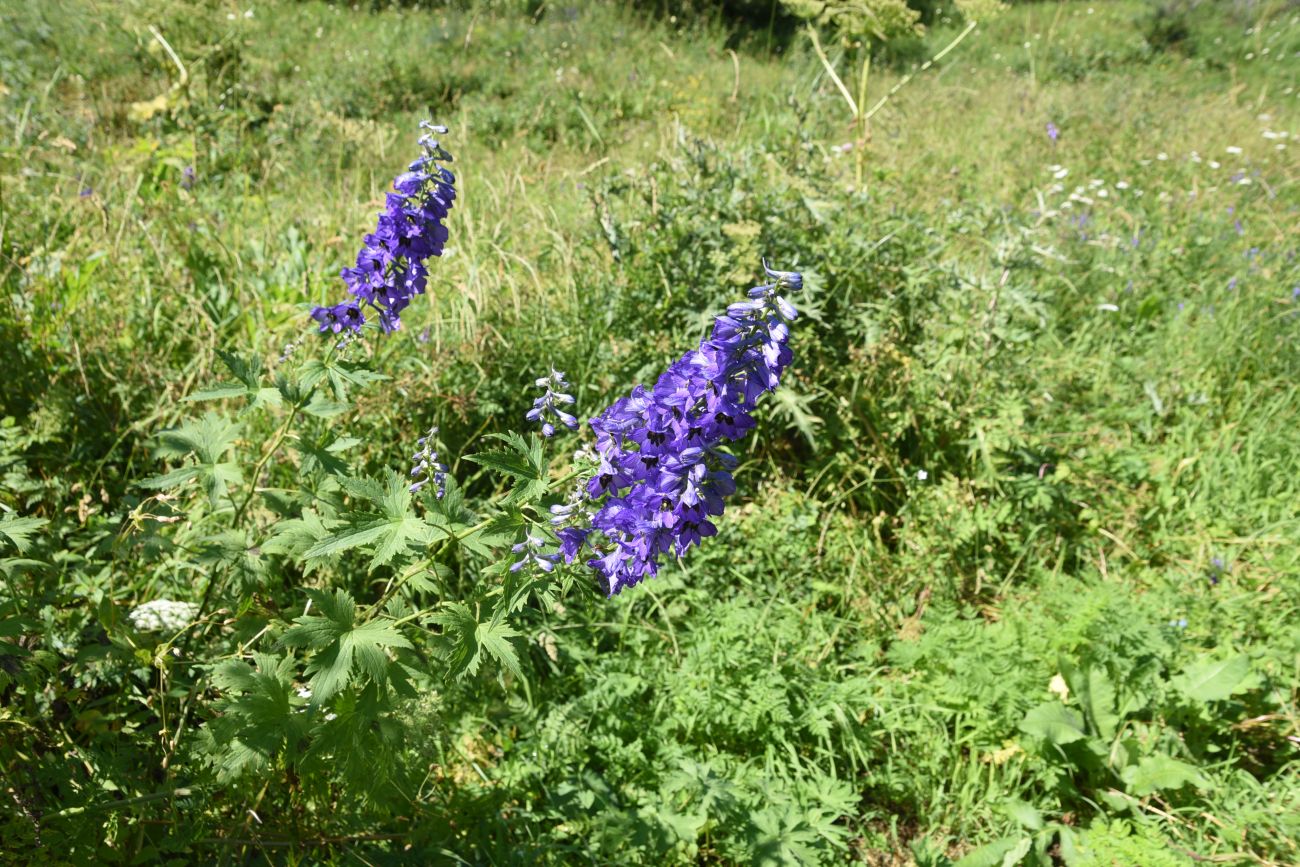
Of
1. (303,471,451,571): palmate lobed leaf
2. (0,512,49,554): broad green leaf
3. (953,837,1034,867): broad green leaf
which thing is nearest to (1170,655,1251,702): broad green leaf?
(953,837,1034,867): broad green leaf

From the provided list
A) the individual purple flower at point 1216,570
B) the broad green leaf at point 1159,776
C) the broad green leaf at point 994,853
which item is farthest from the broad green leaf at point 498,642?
the individual purple flower at point 1216,570

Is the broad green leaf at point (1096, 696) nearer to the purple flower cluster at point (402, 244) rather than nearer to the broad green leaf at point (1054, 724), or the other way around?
the broad green leaf at point (1054, 724)

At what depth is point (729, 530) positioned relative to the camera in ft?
9.87

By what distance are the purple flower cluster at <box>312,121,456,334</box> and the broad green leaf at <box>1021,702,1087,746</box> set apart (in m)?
2.25

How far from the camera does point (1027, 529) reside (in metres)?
3.23

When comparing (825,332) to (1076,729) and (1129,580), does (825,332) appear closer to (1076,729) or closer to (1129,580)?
(1129,580)

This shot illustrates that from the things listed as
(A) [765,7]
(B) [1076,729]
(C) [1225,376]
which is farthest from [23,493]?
(A) [765,7]

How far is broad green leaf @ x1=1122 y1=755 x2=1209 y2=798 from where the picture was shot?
7.68ft

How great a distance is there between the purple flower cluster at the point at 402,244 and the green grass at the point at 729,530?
445mm

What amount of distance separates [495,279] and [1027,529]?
8.23 feet

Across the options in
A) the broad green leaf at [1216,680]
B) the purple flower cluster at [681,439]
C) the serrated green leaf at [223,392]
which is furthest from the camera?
the broad green leaf at [1216,680]

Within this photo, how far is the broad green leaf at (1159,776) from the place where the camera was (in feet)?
7.68

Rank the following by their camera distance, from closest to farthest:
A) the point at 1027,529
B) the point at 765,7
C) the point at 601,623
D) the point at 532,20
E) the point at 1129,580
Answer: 1. the point at 601,623
2. the point at 1129,580
3. the point at 1027,529
4. the point at 532,20
5. the point at 765,7

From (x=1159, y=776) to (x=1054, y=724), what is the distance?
324 millimetres
